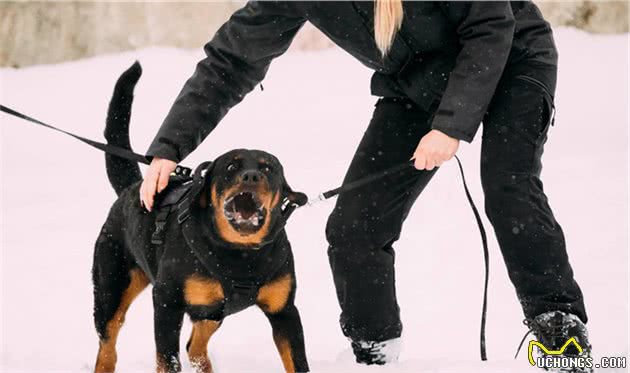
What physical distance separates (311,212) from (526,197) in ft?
12.4

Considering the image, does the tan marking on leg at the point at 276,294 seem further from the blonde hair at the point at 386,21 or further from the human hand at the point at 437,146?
the blonde hair at the point at 386,21

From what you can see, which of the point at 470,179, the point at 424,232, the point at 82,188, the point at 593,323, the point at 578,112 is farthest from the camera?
the point at 578,112

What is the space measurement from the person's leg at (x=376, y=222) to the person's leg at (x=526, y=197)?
343 millimetres

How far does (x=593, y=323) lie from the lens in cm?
401

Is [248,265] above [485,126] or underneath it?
underneath

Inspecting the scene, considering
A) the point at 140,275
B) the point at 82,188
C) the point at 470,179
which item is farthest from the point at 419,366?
the point at 82,188

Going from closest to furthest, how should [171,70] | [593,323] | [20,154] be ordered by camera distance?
[593,323]
[20,154]
[171,70]

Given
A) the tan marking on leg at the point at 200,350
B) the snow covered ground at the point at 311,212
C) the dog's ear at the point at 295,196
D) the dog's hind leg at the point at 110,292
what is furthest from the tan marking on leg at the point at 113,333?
the dog's ear at the point at 295,196

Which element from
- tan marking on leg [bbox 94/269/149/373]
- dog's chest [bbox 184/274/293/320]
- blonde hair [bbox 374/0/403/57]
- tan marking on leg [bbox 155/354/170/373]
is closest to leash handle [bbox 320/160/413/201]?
dog's chest [bbox 184/274/293/320]

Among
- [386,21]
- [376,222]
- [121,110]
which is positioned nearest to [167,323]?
[376,222]

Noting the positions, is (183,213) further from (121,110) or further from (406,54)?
(406,54)

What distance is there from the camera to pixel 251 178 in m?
2.86

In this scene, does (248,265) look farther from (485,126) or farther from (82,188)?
(82,188)

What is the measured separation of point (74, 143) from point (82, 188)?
1848mm
